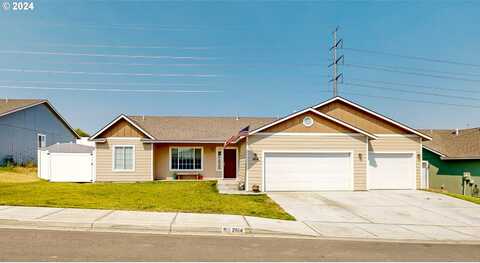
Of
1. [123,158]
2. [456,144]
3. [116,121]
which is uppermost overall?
[116,121]

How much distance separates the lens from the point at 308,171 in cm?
1827

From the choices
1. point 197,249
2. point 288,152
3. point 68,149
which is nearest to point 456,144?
point 288,152

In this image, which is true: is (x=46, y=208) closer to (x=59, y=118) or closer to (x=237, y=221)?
(x=237, y=221)

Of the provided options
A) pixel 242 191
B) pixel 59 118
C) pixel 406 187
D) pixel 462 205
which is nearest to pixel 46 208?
pixel 242 191

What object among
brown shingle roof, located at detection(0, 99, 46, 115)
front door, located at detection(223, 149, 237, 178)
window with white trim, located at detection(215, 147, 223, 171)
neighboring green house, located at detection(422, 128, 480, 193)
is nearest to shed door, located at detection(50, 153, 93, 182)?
brown shingle roof, located at detection(0, 99, 46, 115)

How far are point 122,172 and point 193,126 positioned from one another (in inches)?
242

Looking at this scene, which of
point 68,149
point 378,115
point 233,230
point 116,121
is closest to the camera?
point 233,230

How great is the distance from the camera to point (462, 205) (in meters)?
14.5

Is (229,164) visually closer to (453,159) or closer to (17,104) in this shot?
(453,159)

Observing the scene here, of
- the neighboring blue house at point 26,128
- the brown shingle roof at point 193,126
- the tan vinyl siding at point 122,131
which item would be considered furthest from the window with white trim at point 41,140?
the tan vinyl siding at point 122,131

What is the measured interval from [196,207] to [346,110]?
12610mm

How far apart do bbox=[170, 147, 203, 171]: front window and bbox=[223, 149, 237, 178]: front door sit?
167 centimetres

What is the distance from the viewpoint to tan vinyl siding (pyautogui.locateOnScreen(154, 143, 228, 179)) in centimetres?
2344

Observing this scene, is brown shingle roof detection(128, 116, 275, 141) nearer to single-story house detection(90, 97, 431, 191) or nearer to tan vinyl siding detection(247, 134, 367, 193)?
single-story house detection(90, 97, 431, 191)
